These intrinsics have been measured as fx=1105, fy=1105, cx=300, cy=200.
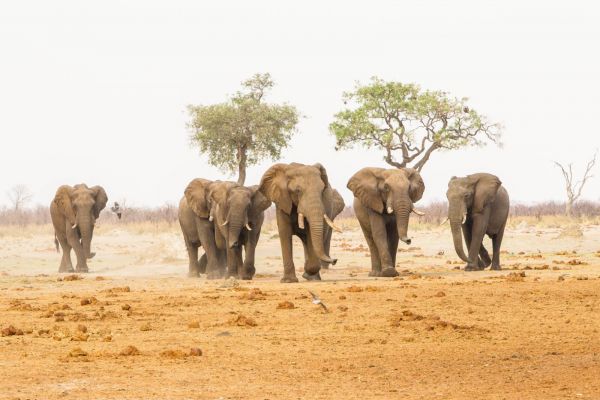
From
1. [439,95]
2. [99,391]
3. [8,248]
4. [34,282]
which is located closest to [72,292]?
[34,282]

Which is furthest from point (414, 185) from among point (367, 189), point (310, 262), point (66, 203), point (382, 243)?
point (66, 203)

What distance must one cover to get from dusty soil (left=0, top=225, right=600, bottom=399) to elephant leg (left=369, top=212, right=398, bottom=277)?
61 centimetres

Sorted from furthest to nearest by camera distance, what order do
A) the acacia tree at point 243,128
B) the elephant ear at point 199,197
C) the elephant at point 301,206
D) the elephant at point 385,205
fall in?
the acacia tree at point 243,128, the elephant ear at point 199,197, the elephant at point 385,205, the elephant at point 301,206

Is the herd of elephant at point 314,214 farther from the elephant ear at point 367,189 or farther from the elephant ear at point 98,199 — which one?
the elephant ear at point 98,199

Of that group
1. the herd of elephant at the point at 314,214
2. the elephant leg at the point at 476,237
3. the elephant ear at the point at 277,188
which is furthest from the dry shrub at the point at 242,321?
the elephant leg at the point at 476,237

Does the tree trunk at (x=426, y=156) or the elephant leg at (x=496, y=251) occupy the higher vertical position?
the tree trunk at (x=426, y=156)

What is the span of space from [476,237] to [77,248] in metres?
12.1

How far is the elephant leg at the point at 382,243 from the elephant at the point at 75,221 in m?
10.3

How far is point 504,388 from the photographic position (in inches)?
395

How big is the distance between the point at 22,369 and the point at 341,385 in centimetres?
327

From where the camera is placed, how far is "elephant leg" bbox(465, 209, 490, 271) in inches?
1036

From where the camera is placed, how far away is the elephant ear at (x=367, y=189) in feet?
80.8

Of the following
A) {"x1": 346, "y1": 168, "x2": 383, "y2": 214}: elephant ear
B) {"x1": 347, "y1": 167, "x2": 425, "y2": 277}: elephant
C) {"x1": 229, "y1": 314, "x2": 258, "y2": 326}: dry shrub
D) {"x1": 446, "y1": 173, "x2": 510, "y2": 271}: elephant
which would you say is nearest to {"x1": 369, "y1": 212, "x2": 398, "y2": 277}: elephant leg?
{"x1": 347, "y1": 167, "x2": 425, "y2": 277}: elephant

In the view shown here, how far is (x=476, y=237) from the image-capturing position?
86.6 ft
